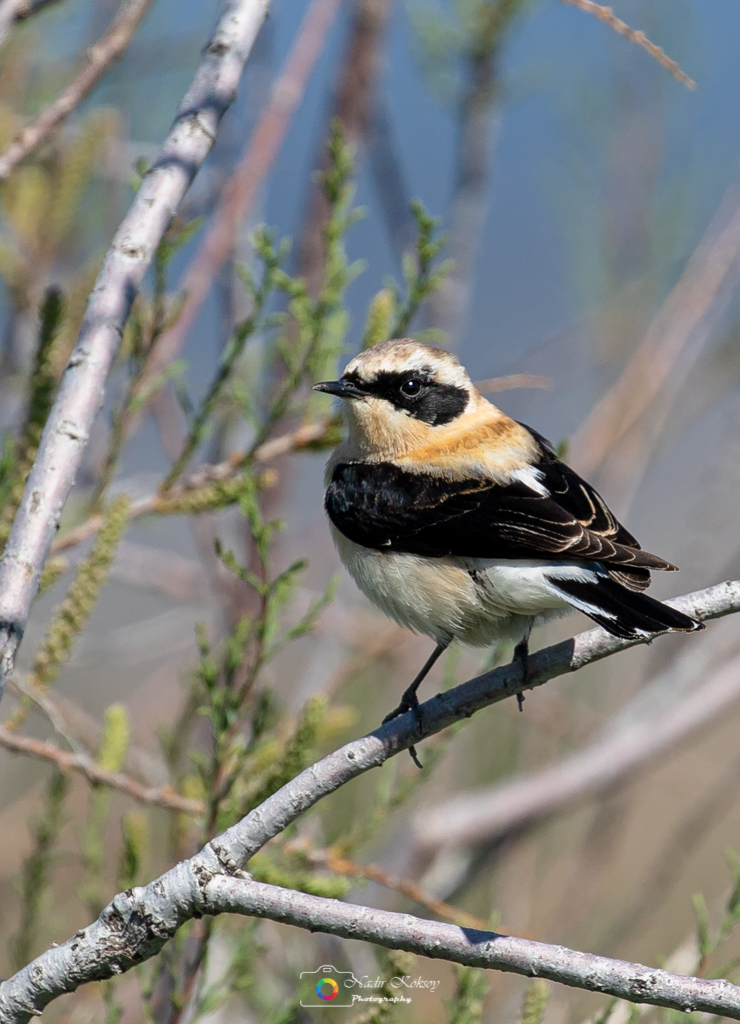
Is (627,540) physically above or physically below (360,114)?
below

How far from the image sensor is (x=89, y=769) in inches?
94.2

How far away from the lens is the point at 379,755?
1893 millimetres

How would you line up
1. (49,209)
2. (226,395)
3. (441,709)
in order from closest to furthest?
(441,709) < (226,395) < (49,209)

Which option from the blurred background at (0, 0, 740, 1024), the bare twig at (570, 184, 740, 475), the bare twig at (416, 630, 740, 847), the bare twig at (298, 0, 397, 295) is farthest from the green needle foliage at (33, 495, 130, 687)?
the bare twig at (570, 184, 740, 475)

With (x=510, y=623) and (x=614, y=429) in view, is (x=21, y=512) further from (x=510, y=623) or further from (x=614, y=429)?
(x=614, y=429)

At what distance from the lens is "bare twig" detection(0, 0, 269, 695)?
5.66 ft

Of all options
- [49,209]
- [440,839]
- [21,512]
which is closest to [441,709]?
[21,512]

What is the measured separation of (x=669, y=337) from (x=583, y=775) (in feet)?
5.79

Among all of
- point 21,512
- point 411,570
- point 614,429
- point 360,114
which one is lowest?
point 21,512

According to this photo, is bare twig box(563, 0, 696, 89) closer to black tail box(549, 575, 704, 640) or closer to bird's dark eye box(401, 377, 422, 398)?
black tail box(549, 575, 704, 640)

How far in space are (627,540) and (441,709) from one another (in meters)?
0.92

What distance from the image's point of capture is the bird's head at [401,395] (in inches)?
130

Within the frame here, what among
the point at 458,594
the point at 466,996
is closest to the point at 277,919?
the point at 466,996

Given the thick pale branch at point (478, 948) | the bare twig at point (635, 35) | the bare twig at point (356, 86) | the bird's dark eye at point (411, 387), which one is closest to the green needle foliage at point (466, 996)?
the thick pale branch at point (478, 948)
